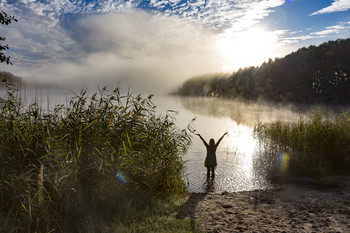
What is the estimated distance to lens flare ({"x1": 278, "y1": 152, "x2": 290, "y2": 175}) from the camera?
11.7 metres

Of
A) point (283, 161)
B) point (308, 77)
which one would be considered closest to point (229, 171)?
point (283, 161)

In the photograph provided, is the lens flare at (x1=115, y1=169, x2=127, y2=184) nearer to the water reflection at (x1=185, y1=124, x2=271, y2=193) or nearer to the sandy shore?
the sandy shore

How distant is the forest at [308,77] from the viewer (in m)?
52.8

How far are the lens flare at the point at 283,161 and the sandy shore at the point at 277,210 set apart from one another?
249 centimetres

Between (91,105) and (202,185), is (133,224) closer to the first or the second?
(91,105)

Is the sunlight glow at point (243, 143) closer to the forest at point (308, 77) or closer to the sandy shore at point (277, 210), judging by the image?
the sandy shore at point (277, 210)

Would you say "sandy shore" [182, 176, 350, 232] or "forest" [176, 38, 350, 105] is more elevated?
"forest" [176, 38, 350, 105]

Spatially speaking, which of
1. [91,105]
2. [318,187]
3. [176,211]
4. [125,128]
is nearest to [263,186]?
[318,187]

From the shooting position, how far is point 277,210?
6.67 meters

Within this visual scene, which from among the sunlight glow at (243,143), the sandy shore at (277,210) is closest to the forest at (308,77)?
the sunlight glow at (243,143)

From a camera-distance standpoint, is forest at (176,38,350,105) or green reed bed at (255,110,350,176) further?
forest at (176,38,350,105)

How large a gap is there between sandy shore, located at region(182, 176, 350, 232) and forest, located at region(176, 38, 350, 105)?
51897 mm

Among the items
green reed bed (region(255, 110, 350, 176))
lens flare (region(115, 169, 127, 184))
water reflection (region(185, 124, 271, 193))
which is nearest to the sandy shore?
water reflection (region(185, 124, 271, 193))

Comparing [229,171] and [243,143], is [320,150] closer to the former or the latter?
[229,171]
